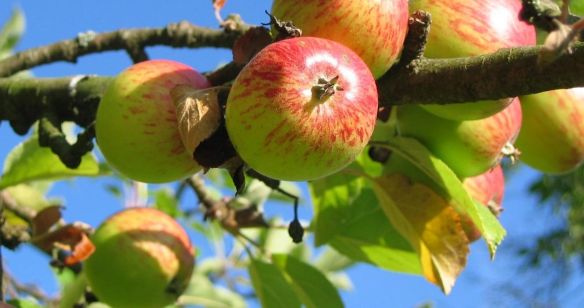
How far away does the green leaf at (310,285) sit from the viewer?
1812 millimetres

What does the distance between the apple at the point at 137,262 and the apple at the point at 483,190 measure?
616 mm

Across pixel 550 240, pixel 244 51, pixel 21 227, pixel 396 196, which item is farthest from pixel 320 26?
pixel 550 240

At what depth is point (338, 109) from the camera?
101 centimetres

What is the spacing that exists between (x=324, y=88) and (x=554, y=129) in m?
0.62

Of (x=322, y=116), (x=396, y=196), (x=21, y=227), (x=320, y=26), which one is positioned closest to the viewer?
(x=322, y=116)

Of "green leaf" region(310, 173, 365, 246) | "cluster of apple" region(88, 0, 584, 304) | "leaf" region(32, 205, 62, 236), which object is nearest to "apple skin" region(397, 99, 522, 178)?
"cluster of apple" region(88, 0, 584, 304)

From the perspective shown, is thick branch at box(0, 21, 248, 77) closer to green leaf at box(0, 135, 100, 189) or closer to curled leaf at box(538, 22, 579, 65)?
green leaf at box(0, 135, 100, 189)

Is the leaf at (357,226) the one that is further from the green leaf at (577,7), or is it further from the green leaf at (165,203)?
the green leaf at (165,203)

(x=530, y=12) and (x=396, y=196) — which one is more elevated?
(x=530, y=12)

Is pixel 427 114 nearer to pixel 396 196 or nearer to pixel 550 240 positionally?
pixel 396 196

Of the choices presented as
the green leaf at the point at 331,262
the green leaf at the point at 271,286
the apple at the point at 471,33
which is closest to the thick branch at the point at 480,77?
the apple at the point at 471,33

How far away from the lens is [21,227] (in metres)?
1.92

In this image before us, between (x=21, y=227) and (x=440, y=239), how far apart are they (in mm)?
977

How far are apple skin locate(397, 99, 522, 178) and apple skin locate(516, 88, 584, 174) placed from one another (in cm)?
7
